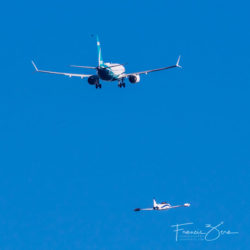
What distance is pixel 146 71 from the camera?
138 m

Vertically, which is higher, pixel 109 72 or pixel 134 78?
pixel 134 78

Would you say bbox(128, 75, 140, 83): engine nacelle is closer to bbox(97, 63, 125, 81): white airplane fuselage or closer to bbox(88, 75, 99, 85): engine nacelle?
bbox(97, 63, 125, 81): white airplane fuselage

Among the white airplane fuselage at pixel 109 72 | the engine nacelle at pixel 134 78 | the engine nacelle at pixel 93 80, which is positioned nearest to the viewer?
the white airplane fuselage at pixel 109 72

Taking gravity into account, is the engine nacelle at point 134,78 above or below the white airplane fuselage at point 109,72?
above

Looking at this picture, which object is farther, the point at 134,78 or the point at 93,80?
the point at 134,78

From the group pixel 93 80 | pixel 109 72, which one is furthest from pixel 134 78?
pixel 93 80

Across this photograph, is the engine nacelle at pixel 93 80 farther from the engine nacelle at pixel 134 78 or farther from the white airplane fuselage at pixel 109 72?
the engine nacelle at pixel 134 78

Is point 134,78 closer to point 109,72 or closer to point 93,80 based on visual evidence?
point 109,72

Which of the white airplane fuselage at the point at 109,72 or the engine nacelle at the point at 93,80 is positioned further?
the engine nacelle at the point at 93,80

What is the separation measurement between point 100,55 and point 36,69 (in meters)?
12.3

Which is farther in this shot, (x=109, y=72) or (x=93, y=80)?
(x=93, y=80)

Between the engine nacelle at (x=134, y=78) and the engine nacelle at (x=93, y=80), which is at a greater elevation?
the engine nacelle at (x=134, y=78)

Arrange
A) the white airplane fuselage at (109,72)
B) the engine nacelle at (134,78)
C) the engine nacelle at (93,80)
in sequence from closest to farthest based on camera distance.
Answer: the white airplane fuselage at (109,72) → the engine nacelle at (93,80) → the engine nacelle at (134,78)

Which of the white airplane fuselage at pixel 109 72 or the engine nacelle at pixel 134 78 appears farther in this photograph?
the engine nacelle at pixel 134 78
